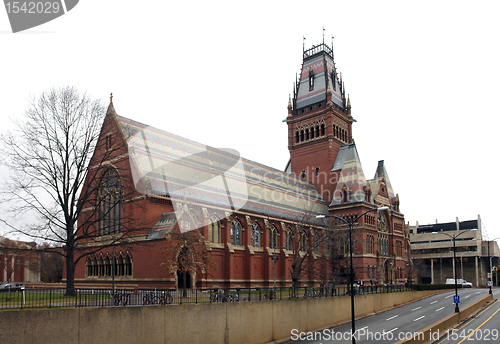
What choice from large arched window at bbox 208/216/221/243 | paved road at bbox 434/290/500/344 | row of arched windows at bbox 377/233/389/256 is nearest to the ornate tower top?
row of arched windows at bbox 377/233/389/256

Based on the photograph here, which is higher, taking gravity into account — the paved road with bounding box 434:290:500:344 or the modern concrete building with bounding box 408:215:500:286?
the paved road with bounding box 434:290:500:344

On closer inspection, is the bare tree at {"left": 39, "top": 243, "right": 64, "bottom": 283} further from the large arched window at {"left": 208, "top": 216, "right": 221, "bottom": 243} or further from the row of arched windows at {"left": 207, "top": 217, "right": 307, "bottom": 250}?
the large arched window at {"left": 208, "top": 216, "right": 221, "bottom": 243}

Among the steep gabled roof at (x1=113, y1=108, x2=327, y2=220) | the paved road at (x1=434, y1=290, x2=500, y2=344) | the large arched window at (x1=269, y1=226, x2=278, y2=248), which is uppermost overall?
the steep gabled roof at (x1=113, y1=108, x2=327, y2=220)

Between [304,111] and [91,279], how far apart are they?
53.6m

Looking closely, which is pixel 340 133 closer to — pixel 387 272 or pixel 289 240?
pixel 387 272

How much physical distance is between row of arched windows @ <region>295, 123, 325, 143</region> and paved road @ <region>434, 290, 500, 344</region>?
5242cm

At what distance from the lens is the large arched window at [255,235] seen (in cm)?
6025

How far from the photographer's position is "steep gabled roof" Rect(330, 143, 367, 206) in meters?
77.1

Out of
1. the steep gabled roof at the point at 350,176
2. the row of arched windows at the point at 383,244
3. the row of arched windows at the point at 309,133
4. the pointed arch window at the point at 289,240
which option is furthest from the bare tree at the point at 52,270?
the row of arched windows at the point at 383,244

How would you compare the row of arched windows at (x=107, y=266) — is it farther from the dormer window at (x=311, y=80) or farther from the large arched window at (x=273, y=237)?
the dormer window at (x=311, y=80)

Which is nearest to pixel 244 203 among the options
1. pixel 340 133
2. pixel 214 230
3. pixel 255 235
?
pixel 255 235

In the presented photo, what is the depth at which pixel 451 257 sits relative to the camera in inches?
4779

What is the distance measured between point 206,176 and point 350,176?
104 feet

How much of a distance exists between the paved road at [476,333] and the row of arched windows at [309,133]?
52.4 metres
